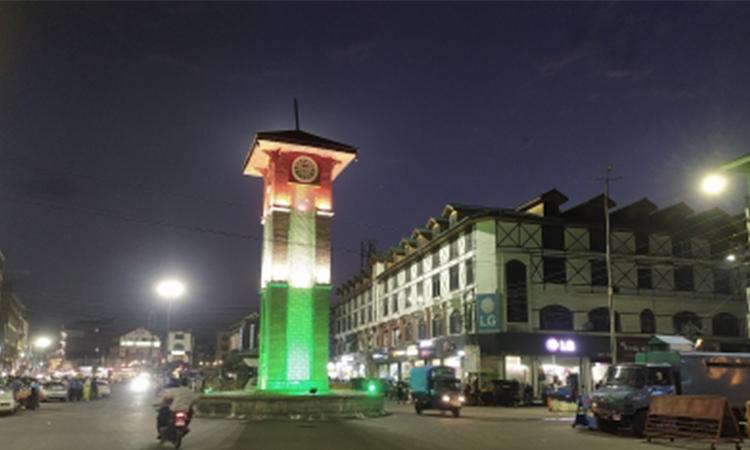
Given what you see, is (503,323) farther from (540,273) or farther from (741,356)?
(741,356)

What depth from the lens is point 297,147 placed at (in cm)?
3319

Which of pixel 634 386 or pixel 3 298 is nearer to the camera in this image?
pixel 634 386

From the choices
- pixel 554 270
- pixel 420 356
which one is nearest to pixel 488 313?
pixel 554 270

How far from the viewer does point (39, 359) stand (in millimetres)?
153625

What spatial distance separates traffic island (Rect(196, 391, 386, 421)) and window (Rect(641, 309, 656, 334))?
25875 millimetres

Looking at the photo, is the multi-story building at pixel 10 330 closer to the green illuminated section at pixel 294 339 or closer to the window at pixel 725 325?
the green illuminated section at pixel 294 339

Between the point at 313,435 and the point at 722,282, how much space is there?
131ft

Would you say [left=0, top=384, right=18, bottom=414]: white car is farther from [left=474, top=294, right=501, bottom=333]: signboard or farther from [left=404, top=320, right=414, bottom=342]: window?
[left=404, top=320, right=414, bottom=342]: window

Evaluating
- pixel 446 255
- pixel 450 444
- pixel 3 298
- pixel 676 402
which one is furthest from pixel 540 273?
pixel 3 298

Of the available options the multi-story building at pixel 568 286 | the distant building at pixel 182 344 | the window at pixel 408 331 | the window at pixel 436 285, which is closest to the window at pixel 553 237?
the multi-story building at pixel 568 286

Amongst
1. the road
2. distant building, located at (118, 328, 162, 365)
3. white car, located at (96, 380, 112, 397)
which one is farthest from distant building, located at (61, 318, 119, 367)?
the road

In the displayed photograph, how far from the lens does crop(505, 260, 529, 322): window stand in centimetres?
4312

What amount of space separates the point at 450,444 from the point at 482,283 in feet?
88.8

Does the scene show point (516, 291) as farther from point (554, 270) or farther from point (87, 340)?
point (87, 340)
